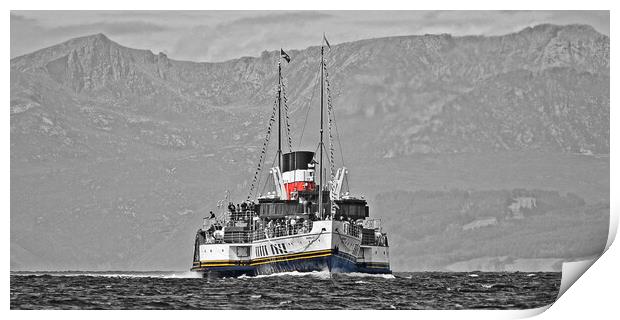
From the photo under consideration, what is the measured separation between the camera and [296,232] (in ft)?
340

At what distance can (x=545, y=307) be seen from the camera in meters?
73.6

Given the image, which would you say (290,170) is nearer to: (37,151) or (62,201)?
(37,151)

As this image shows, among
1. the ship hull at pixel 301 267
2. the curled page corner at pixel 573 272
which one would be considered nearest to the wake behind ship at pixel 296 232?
the ship hull at pixel 301 267

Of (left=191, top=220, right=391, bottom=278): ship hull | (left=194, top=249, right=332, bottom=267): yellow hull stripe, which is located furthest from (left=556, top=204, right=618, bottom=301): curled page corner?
(left=194, top=249, right=332, bottom=267): yellow hull stripe

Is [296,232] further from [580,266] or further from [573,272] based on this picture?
[580,266]

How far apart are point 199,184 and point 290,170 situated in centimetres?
8227

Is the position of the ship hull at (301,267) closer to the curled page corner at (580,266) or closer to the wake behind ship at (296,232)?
the wake behind ship at (296,232)

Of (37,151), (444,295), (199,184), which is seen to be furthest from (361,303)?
(199,184)

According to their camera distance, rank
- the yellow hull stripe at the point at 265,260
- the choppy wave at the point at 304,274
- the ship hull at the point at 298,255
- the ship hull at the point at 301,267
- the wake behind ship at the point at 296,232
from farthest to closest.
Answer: the wake behind ship at the point at 296,232 → the ship hull at the point at 298,255 → the yellow hull stripe at the point at 265,260 → the ship hull at the point at 301,267 → the choppy wave at the point at 304,274

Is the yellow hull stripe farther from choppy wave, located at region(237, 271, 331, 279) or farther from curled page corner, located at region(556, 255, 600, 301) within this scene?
curled page corner, located at region(556, 255, 600, 301)

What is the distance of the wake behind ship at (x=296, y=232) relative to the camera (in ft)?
333

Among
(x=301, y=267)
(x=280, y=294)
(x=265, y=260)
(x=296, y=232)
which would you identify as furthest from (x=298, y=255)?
(x=280, y=294)

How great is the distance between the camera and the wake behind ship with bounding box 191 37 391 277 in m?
101

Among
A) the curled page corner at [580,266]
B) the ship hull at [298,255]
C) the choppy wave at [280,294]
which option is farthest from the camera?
the ship hull at [298,255]
